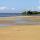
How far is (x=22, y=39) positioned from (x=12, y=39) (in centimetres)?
32

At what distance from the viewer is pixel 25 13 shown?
1816 centimetres

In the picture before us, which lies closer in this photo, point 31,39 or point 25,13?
point 31,39

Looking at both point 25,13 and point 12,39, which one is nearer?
point 12,39

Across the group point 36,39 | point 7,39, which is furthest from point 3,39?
point 36,39

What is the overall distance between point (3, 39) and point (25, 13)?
48.0 feet

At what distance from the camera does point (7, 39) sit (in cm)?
368

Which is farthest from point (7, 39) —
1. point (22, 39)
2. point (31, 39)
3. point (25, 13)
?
point (25, 13)

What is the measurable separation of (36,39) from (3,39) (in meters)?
1.04

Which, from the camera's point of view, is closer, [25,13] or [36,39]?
[36,39]

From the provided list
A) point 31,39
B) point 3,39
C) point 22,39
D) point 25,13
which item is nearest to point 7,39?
point 3,39

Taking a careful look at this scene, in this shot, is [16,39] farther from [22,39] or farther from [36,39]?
[36,39]

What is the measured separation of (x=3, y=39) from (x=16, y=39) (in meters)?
0.41

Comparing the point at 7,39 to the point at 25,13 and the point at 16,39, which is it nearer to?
the point at 16,39

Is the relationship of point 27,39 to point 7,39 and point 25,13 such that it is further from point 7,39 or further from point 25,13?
point 25,13
